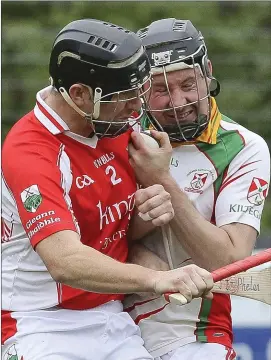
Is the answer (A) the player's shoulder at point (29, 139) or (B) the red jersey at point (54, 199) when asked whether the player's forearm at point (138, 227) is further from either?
(A) the player's shoulder at point (29, 139)

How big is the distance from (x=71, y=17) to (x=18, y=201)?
6.86 meters

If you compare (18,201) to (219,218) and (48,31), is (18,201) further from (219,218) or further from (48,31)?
(48,31)

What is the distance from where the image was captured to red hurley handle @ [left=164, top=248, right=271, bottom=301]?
4.45 m

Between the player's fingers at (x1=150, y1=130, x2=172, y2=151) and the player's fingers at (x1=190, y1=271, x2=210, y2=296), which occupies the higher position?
the player's fingers at (x1=150, y1=130, x2=172, y2=151)

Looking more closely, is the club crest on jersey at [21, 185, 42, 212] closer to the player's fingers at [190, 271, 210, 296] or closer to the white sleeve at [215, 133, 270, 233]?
the player's fingers at [190, 271, 210, 296]

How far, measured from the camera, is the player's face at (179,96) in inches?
192

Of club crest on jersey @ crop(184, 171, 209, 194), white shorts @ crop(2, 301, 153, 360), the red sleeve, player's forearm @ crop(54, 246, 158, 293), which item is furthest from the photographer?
club crest on jersey @ crop(184, 171, 209, 194)

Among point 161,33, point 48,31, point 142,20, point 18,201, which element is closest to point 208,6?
point 142,20

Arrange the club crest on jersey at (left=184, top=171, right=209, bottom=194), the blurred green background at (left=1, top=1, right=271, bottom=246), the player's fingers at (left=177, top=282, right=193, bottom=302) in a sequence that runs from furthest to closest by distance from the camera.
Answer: the blurred green background at (left=1, top=1, right=271, bottom=246)
the club crest on jersey at (left=184, top=171, right=209, bottom=194)
the player's fingers at (left=177, top=282, right=193, bottom=302)

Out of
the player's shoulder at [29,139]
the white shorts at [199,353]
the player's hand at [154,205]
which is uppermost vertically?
the player's shoulder at [29,139]

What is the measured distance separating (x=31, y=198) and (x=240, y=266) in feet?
2.73

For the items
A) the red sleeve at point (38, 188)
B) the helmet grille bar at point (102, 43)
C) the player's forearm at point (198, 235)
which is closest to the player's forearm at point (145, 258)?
the player's forearm at point (198, 235)

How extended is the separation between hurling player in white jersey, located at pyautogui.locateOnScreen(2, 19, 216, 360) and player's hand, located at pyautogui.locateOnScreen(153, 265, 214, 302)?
0.14 m

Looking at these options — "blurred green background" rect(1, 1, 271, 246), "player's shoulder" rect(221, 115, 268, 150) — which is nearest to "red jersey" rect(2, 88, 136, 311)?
"player's shoulder" rect(221, 115, 268, 150)
